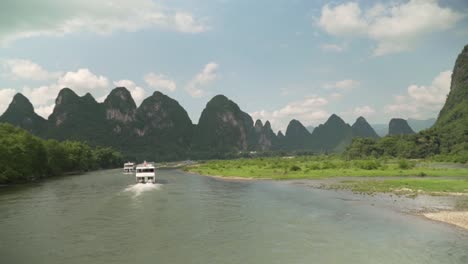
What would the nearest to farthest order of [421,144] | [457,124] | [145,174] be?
1. [145,174]
2. [421,144]
3. [457,124]

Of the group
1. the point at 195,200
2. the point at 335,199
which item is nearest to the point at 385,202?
the point at 335,199

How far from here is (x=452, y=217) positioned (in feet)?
93.1

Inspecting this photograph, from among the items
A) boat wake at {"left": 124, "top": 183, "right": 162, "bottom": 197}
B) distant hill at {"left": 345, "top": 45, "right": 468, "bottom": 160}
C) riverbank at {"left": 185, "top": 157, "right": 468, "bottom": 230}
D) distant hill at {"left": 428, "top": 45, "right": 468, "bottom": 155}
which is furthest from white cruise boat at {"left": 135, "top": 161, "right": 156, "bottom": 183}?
distant hill at {"left": 428, "top": 45, "right": 468, "bottom": 155}

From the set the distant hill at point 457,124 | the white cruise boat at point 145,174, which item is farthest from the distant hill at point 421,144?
the white cruise boat at point 145,174

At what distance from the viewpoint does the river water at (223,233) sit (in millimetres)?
19734

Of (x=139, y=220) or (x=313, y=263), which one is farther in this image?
(x=139, y=220)

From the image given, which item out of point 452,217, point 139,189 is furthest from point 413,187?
point 139,189

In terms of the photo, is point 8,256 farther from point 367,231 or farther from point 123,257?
point 367,231

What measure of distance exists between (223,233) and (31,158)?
208 feet

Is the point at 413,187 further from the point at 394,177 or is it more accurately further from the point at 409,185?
the point at 394,177

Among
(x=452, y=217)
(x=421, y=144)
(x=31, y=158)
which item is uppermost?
(x=421, y=144)

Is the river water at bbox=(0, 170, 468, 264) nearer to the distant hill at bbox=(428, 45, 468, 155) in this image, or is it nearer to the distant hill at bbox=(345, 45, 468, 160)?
the distant hill at bbox=(428, 45, 468, 155)

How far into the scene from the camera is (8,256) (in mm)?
20250

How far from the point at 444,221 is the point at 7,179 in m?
66.0
